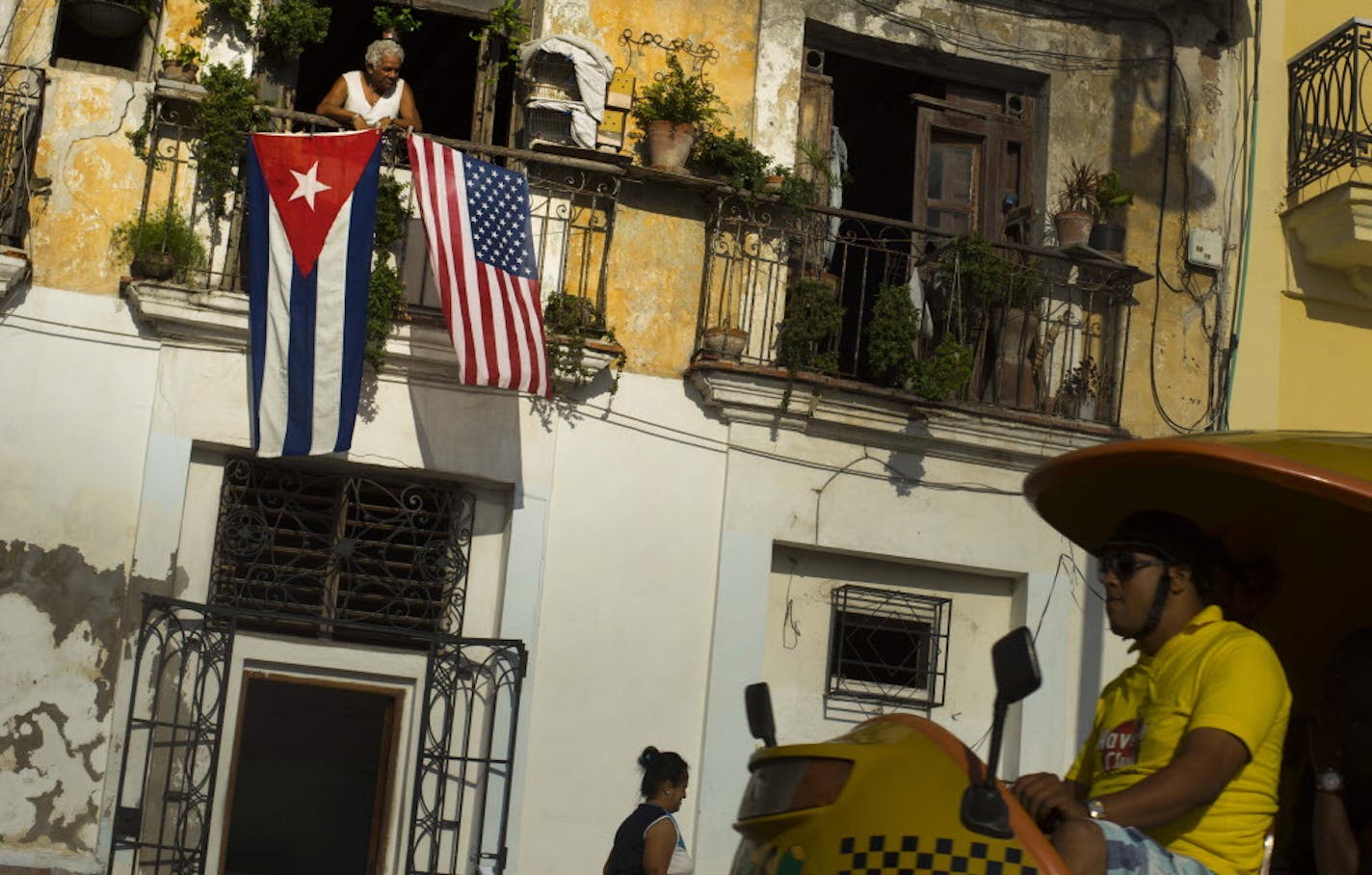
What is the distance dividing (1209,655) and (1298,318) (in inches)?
376

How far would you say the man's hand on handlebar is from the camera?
14.9 ft

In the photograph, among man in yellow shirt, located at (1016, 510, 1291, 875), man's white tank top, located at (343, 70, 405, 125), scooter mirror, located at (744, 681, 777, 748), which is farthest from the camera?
man's white tank top, located at (343, 70, 405, 125)

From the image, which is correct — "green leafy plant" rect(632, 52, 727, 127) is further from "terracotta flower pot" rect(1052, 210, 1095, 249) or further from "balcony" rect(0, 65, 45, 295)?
"balcony" rect(0, 65, 45, 295)

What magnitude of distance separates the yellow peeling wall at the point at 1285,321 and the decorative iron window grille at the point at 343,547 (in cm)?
561

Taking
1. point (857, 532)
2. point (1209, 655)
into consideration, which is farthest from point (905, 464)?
point (1209, 655)

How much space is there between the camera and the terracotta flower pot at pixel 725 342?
11992mm

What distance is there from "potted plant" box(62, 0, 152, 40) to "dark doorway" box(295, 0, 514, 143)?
78.9 inches

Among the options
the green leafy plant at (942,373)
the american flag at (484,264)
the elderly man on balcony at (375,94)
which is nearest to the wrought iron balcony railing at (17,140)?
the elderly man on balcony at (375,94)

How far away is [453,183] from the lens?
11.1 meters

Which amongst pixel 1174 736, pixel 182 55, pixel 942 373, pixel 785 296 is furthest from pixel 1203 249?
pixel 1174 736

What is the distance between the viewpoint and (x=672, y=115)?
12.2 m

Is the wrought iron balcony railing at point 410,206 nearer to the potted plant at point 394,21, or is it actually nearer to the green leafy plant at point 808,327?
the potted plant at point 394,21

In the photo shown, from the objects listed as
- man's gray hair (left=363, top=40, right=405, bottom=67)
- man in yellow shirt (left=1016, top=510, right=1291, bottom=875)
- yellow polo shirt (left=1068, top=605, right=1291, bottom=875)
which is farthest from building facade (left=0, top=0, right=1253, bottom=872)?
yellow polo shirt (left=1068, top=605, right=1291, bottom=875)

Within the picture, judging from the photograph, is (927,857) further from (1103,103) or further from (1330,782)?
(1103,103)
